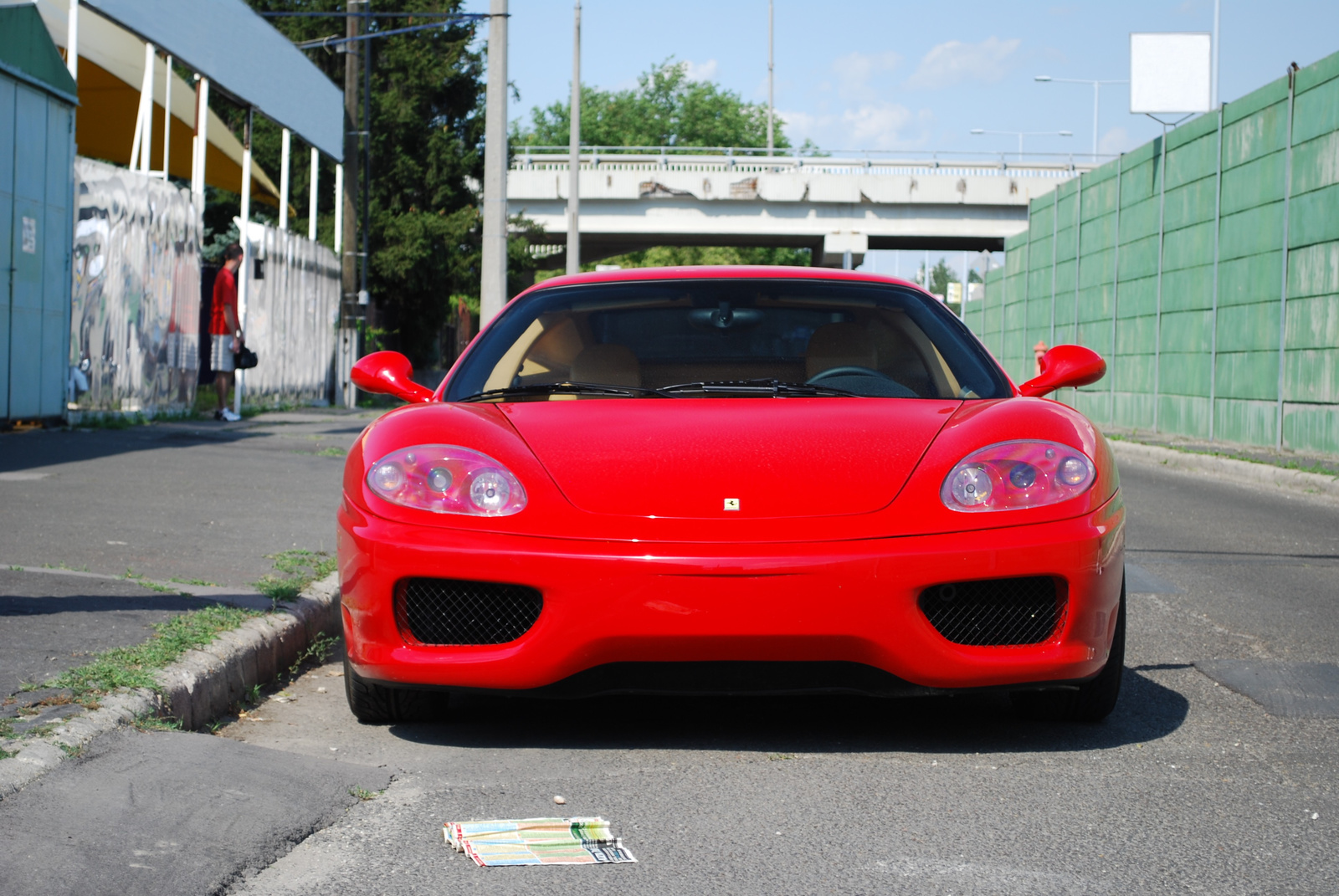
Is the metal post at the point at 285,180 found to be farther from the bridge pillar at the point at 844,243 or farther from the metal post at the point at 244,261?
the bridge pillar at the point at 844,243

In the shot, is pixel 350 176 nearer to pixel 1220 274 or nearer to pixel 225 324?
pixel 225 324

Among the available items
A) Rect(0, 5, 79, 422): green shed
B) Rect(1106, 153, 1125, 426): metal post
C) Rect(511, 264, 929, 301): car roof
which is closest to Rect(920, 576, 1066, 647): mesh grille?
Rect(511, 264, 929, 301): car roof

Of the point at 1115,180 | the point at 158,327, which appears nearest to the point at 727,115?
the point at 1115,180

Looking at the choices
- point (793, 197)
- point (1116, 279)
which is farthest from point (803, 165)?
point (1116, 279)

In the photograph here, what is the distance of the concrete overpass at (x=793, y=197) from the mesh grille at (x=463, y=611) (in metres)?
45.3

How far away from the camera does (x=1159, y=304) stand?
71.2 feet

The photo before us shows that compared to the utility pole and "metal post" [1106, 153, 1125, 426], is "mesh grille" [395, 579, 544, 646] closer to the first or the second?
"metal post" [1106, 153, 1125, 426]

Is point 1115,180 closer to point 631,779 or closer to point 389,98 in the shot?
point 389,98

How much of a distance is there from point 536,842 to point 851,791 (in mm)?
788

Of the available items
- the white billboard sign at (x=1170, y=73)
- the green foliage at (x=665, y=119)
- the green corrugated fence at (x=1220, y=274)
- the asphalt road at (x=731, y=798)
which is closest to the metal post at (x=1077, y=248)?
the green corrugated fence at (x=1220, y=274)

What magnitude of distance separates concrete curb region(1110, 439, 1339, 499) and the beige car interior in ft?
29.2

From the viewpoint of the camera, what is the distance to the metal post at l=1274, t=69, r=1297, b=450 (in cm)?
1697

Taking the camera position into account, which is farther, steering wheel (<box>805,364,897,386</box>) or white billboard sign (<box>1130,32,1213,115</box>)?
white billboard sign (<box>1130,32,1213,115</box>)

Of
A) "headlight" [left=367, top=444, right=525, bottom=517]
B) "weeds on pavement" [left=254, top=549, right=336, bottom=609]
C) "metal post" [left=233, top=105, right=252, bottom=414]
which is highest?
"metal post" [left=233, top=105, right=252, bottom=414]
